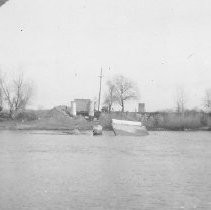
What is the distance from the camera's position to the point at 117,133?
63594 millimetres

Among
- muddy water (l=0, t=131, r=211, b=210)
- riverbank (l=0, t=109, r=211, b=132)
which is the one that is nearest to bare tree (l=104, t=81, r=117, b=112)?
riverbank (l=0, t=109, r=211, b=132)

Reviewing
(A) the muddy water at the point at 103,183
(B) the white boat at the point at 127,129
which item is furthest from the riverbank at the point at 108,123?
(A) the muddy water at the point at 103,183

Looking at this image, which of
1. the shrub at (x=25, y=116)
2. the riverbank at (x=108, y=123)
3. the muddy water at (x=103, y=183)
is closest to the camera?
the muddy water at (x=103, y=183)

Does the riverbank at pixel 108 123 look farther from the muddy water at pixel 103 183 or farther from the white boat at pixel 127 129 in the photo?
the muddy water at pixel 103 183

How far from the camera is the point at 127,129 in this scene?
218 feet

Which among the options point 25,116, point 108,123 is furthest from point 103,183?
point 25,116

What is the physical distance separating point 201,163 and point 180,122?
52.3 metres

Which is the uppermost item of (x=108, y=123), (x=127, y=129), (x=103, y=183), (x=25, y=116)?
(x=25, y=116)

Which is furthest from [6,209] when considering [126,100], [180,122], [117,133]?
[126,100]

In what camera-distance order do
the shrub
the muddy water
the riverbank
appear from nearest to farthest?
1. the muddy water
2. the riverbank
3. the shrub

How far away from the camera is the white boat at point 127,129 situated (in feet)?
211

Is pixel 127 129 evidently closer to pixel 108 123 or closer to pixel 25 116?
pixel 108 123

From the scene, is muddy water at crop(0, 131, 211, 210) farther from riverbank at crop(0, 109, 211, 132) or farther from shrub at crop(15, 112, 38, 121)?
shrub at crop(15, 112, 38, 121)

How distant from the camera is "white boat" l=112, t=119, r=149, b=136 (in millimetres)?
64425
